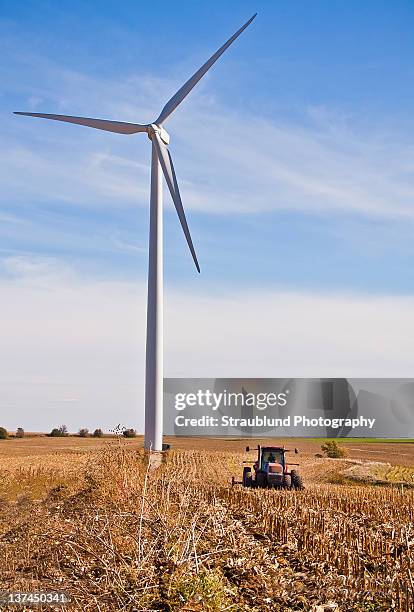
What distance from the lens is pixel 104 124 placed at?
35.8m

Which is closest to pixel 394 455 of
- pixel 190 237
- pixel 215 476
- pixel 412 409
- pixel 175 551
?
pixel 412 409

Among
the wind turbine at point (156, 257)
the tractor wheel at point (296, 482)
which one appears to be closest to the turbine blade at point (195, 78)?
the wind turbine at point (156, 257)

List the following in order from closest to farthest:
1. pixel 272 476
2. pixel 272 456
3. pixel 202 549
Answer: pixel 202 549, pixel 272 476, pixel 272 456

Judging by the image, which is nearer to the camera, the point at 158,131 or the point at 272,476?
the point at 272,476

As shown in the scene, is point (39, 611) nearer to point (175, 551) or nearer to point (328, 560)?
point (175, 551)

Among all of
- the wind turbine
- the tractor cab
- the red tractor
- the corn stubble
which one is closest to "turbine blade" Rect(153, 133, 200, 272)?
the wind turbine

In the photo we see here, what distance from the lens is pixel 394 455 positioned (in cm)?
5625

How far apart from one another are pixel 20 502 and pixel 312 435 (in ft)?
102

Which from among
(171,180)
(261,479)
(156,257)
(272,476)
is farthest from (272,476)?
(171,180)

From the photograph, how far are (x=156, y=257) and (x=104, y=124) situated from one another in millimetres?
6950

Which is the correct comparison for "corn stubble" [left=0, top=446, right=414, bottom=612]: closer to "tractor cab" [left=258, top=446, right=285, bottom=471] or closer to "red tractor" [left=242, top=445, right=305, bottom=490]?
"red tractor" [left=242, top=445, right=305, bottom=490]

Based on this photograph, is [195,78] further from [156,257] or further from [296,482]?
[296,482]

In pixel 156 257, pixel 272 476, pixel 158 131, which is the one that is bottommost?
pixel 272 476

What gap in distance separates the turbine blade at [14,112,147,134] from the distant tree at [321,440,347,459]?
28.7 meters
